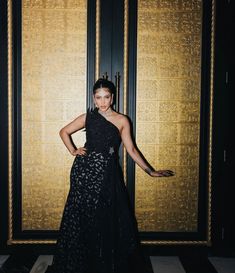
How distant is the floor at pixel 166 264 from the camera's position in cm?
279

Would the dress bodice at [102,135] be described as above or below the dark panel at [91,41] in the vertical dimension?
below

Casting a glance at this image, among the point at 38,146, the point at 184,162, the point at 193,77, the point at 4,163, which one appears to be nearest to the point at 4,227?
the point at 4,163

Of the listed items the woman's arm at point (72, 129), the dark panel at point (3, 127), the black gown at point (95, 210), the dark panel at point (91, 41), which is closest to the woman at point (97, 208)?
the black gown at point (95, 210)

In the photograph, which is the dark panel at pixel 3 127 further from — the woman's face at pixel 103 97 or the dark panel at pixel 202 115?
the dark panel at pixel 202 115

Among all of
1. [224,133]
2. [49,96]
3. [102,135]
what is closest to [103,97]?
[102,135]

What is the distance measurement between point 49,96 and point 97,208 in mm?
1179

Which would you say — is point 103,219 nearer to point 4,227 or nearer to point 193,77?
point 4,227

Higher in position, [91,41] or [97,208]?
[91,41]

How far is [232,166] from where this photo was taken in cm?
310

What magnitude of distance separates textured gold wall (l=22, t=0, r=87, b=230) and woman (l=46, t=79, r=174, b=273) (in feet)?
1.80

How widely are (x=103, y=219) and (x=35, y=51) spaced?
5.42 ft

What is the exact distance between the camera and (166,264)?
2.94m

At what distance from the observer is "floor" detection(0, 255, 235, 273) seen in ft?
9.16

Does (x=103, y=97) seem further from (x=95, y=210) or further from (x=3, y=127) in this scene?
(x=3, y=127)
